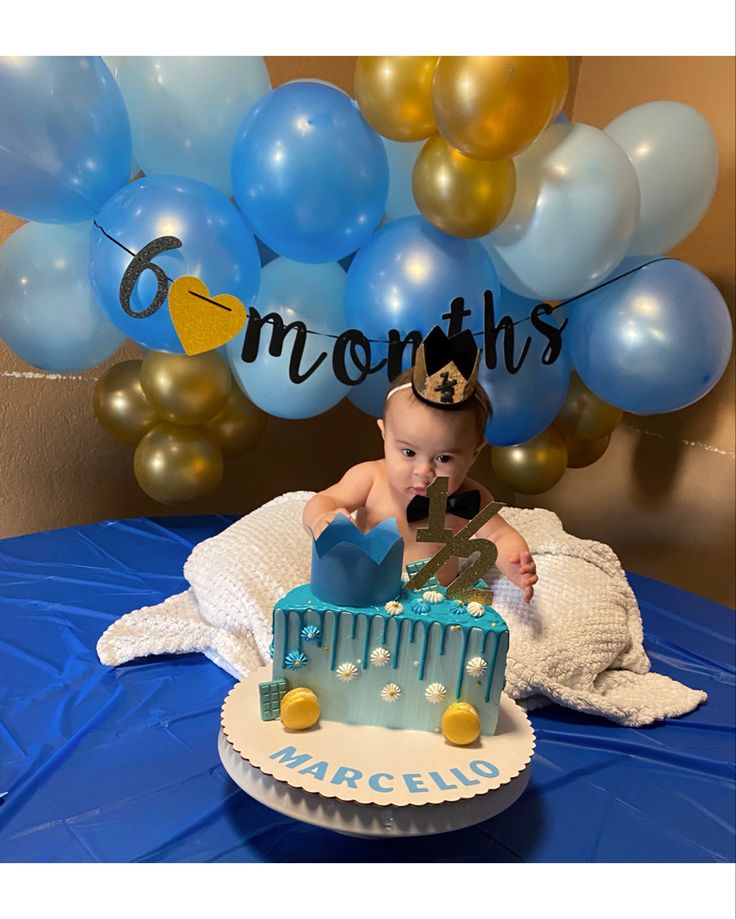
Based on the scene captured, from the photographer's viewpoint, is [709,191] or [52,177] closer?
[52,177]

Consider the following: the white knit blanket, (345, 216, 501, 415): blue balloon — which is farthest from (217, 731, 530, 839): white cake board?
(345, 216, 501, 415): blue balloon

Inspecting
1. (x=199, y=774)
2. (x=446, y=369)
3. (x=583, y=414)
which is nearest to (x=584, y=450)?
(x=583, y=414)

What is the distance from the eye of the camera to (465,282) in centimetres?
140

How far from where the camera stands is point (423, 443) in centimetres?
114

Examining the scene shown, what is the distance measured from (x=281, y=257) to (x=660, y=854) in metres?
1.16

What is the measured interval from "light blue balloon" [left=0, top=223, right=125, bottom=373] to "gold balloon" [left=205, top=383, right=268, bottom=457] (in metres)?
0.31

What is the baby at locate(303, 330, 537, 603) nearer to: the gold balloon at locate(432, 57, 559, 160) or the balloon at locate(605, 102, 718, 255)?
the gold balloon at locate(432, 57, 559, 160)

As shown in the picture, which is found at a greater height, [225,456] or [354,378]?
[354,378]

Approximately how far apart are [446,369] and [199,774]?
0.58 m

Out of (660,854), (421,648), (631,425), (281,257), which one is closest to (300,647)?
(421,648)

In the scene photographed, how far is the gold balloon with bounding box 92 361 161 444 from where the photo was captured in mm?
1644

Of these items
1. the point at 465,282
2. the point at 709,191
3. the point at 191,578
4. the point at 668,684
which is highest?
the point at 709,191

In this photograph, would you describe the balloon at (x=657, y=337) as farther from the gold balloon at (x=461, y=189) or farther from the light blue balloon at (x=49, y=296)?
the light blue balloon at (x=49, y=296)

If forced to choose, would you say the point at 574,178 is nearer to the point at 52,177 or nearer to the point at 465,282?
the point at 465,282
